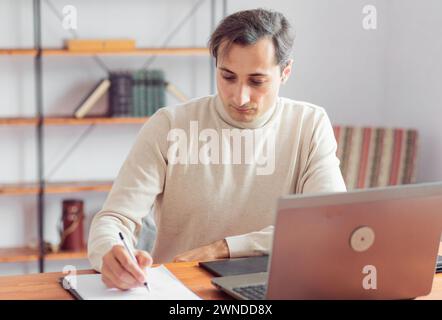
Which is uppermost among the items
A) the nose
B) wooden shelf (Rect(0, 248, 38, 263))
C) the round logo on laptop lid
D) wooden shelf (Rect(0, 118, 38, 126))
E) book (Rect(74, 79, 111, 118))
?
the nose

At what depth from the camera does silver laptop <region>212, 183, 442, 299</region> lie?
1.24 meters

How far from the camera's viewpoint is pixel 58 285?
153cm

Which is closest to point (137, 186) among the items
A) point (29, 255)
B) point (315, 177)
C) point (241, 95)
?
point (241, 95)

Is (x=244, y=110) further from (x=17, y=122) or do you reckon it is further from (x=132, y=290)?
(x=17, y=122)

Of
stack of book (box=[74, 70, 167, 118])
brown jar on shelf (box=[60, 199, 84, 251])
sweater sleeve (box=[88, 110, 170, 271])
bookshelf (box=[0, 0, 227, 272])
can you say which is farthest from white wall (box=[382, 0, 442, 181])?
sweater sleeve (box=[88, 110, 170, 271])

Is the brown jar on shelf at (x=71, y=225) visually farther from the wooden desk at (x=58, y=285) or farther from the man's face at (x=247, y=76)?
the wooden desk at (x=58, y=285)

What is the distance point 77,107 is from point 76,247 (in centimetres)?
68

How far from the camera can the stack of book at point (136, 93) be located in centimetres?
362

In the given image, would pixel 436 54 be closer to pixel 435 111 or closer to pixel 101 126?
pixel 435 111

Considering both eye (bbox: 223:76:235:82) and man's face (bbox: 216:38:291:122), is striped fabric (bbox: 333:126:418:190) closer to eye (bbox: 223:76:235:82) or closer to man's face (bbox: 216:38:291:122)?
man's face (bbox: 216:38:291:122)

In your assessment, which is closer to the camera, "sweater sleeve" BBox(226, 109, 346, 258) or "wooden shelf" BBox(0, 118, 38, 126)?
"sweater sleeve" BBox(226, 109, 346, 258)

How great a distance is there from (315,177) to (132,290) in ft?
2.39

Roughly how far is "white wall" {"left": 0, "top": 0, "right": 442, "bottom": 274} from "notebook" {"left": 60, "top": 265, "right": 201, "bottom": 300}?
229 cm
